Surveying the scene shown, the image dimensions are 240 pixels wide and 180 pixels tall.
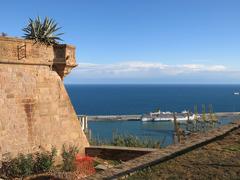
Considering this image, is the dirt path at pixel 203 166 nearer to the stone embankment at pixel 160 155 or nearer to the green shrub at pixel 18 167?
the stone embankment at pixel 160 155

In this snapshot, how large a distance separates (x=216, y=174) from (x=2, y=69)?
10.5 metres

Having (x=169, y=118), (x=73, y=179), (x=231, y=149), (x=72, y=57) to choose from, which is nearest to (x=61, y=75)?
(x=72, y=57)

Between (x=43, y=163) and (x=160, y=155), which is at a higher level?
(x=160, y=155)

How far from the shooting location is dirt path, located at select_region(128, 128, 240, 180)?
6914mm

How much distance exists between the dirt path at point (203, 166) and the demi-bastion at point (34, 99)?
333 inches

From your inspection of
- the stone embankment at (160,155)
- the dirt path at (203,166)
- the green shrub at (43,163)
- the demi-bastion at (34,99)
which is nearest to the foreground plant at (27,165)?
the green shrub at (43,163)

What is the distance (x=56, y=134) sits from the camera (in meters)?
17.0

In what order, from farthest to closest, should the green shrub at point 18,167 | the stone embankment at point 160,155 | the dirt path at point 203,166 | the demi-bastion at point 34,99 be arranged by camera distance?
the demi-bastion at point 34,99
the green shrub at point 18,167
the stone embankment at point 160,155
the dirt path at point 203,166

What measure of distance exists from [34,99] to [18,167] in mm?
3354

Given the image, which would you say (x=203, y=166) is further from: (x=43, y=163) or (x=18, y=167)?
(x=43, y=163)

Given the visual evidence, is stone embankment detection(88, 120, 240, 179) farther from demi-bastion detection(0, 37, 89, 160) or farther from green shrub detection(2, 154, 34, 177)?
demi-bastion detection(0, 37, 89, 160)

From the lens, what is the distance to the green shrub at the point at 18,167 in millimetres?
13914

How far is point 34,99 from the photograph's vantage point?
16234mm

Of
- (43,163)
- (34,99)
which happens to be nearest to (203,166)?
(43,163)
